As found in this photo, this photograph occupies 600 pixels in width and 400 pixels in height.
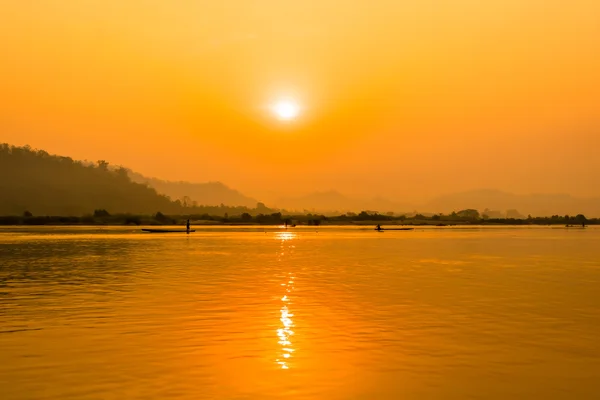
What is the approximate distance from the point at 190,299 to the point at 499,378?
2290cm

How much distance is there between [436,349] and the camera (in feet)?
81.0

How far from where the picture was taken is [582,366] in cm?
2206

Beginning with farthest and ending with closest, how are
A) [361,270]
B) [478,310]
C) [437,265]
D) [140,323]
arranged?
[437,265], [361,270], [478,310], [140,323]

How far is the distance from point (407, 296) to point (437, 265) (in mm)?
27841

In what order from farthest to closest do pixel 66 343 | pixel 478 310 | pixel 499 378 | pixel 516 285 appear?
pixel 516 285 → pixel 478 310 → pixel 66 343 → pixel 499 378

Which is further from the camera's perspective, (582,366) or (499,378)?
(582,366)

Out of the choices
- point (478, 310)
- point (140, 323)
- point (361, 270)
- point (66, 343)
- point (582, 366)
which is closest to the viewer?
point (582, 366)

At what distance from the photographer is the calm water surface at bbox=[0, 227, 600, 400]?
19375 mm

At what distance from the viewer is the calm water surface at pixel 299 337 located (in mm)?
19375

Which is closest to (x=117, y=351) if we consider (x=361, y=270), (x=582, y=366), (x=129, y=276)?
(x=582, y=366)

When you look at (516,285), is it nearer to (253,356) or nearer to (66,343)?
(253,356)

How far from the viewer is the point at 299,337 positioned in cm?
2708

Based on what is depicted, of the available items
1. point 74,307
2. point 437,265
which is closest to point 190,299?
point 74,307

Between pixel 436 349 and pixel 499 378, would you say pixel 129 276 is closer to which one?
pixel 436 349
